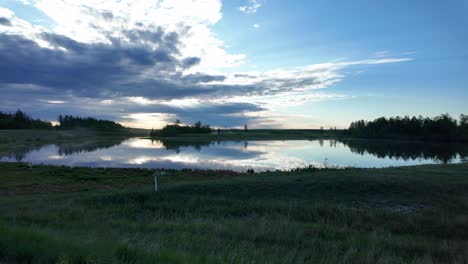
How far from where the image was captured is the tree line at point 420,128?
3524 inches

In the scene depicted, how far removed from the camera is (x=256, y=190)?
1266cm

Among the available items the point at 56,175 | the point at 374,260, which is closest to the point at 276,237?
the point at 374,260

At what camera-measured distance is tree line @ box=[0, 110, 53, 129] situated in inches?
4749

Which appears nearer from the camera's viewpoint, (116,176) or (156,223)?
(156,223)

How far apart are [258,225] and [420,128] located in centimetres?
11748

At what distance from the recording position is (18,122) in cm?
12875

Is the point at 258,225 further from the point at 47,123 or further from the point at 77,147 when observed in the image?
the point at 47,123

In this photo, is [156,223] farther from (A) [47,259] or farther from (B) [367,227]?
(B) [367,227]

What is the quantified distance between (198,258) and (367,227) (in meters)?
5.50

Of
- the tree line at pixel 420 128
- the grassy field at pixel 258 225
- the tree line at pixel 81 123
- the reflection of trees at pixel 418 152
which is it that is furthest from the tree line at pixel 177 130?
the grassy field at pixel 258 225

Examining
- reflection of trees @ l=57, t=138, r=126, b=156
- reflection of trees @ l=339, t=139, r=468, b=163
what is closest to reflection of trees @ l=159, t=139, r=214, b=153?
reflection of trees @ l=57, t=138, r=126, b=156

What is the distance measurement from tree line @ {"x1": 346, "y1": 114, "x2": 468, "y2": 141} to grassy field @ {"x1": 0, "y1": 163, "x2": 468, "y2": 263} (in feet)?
324

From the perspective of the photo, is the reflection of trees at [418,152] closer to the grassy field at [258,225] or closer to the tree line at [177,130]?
the grassy field at [258,225]

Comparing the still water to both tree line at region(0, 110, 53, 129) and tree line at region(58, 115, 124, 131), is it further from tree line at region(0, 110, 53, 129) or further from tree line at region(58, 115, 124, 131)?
tree line at region(58, 115, 124, 131)
